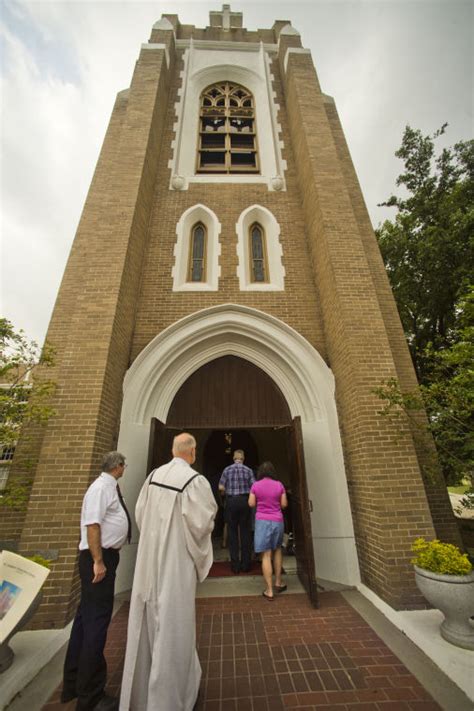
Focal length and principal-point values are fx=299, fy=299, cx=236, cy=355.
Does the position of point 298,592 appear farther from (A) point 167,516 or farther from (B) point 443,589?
(A) point 167,516

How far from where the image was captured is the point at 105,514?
2.51m

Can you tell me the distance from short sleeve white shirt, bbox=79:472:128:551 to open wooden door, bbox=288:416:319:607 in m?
2.58

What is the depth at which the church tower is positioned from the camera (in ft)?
13.1

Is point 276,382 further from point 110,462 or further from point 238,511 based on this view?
point 110,462

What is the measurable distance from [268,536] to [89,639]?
249 centimetres

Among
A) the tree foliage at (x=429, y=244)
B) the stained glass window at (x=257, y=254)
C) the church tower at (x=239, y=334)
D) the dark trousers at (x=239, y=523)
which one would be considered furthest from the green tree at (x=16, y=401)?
the tree foliage at (x=429, y=244)

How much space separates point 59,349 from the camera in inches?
211

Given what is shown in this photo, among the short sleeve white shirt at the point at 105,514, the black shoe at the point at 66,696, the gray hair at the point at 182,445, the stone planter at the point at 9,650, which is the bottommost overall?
the black shoe at the point at 66,696

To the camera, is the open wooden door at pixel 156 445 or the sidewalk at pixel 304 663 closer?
the sidewalk at pixel 304 663

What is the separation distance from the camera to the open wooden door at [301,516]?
3916 mm

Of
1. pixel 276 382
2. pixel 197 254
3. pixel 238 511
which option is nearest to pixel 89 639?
pixel 238 511

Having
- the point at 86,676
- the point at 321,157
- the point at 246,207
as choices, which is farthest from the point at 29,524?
the point at 321,157

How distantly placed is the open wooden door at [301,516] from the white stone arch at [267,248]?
3038 mm

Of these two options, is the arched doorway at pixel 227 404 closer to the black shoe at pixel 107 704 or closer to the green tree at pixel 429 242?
the black shoe at pixel 107 704
